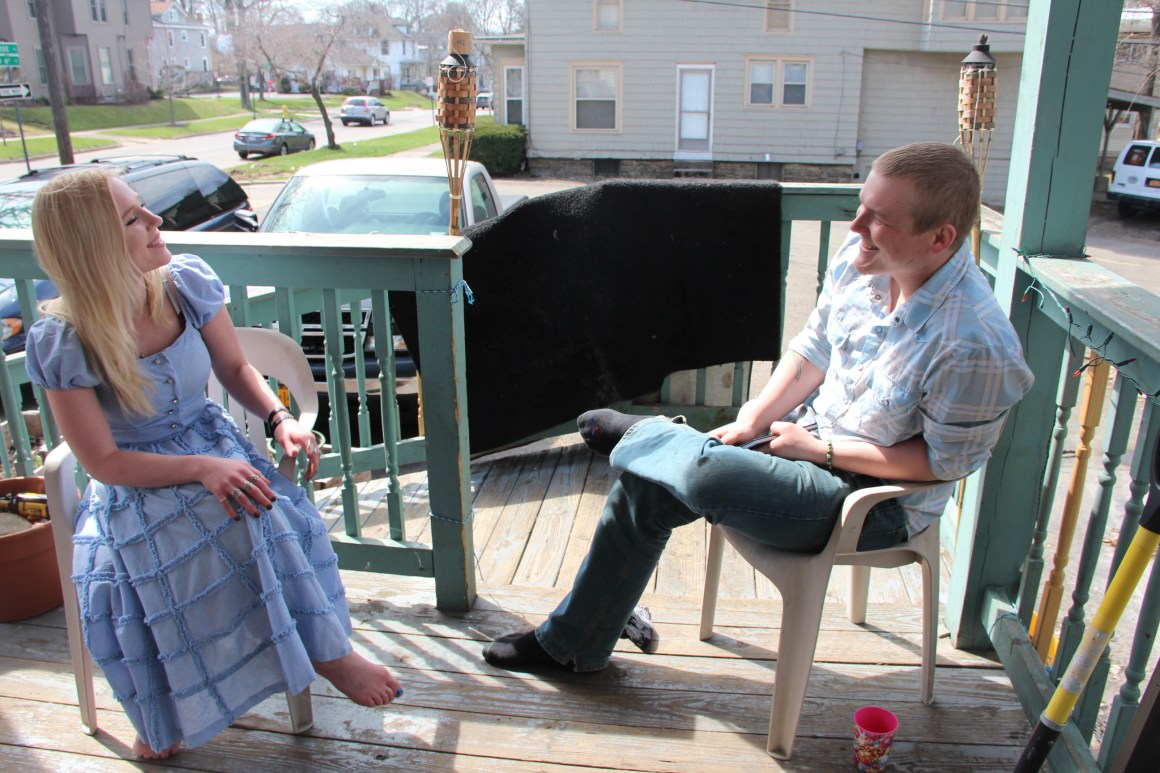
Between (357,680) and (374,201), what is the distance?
375 cm

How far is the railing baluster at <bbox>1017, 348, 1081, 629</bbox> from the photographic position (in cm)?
181

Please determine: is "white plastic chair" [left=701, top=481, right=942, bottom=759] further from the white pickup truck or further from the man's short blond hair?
the white pickup truck

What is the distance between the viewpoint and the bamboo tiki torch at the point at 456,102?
10.4 ft

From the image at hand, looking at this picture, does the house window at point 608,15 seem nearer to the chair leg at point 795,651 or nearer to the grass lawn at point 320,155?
the grass lawn at point 320,155

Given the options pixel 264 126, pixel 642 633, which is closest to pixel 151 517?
pixel 642 633

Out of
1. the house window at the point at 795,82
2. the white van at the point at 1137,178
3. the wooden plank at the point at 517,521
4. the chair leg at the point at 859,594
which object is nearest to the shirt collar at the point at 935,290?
the chair leg at the point at 859,594

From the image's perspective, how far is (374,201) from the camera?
5.05 metres

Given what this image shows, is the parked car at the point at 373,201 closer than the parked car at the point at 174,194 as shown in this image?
Yes

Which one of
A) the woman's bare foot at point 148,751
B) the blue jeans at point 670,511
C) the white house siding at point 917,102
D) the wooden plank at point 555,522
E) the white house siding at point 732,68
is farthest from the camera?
the white house siding at point 917,102

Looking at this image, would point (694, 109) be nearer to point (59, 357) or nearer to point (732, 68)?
point (732, 68)

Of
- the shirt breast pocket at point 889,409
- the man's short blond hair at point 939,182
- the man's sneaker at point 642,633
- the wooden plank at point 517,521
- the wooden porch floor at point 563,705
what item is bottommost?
the wooden plank at point 517,521

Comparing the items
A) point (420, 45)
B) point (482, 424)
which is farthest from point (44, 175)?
point (420, 45)

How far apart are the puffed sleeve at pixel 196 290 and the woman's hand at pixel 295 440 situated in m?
0.29

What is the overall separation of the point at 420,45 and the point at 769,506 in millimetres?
65794
